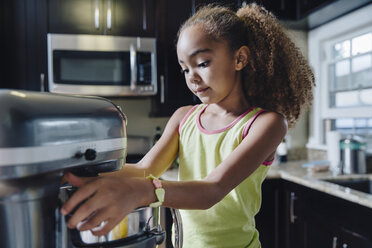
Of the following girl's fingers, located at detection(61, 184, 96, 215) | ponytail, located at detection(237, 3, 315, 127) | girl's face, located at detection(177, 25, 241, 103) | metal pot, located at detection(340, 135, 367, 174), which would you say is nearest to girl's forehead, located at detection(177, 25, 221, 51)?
girl's face, located at detection(177, 25, 241, 103)

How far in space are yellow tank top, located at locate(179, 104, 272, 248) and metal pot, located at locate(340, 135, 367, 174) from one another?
136cm

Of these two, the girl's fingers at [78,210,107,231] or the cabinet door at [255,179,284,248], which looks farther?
the cabinet door at [255,179,284,248]

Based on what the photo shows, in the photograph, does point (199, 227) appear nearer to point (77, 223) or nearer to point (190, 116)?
point (190, 116)

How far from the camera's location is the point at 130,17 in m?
2.34

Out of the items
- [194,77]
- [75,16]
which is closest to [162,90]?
[75,16]

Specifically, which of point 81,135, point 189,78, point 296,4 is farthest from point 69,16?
point 81,135

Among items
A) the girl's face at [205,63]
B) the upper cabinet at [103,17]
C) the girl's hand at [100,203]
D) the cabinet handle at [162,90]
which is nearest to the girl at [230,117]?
the girl's face at [205,63]

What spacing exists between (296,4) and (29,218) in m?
2.48

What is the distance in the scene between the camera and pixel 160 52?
240 cm

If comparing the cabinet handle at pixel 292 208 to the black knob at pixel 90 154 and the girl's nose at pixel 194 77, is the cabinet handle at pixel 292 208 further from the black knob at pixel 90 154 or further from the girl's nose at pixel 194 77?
the black knob at pixel 90 154

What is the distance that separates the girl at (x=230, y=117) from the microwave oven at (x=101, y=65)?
4.11 feet

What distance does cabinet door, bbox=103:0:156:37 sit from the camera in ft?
7.54

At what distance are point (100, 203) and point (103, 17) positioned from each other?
2143 mm

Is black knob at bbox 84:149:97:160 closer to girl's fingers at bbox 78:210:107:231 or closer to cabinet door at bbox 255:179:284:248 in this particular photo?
girl's fingers at bbox 78:210:107:231
